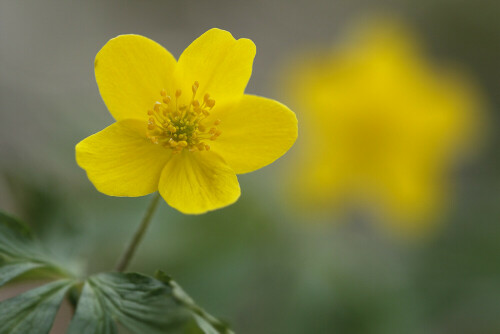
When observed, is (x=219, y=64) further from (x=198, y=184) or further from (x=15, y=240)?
(x=15, y=240)

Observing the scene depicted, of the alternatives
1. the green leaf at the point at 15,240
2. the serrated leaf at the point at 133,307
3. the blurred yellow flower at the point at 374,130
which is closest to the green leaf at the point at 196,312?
the serrated leaf at the point at 133,307

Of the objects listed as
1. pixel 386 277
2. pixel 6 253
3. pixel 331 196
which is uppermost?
pixel 331 196

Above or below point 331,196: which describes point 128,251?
below

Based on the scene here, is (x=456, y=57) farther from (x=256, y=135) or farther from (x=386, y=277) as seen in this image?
(x=256, y=135)

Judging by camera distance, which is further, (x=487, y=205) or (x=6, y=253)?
(x=487, y=205)

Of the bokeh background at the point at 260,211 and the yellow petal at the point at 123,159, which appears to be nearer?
the yellow petal at the point at 123,159

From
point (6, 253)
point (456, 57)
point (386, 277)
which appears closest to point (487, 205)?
point (386, 277)

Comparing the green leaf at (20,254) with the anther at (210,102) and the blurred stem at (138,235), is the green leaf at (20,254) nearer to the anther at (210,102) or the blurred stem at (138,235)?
the blurred stem at (138,235)
